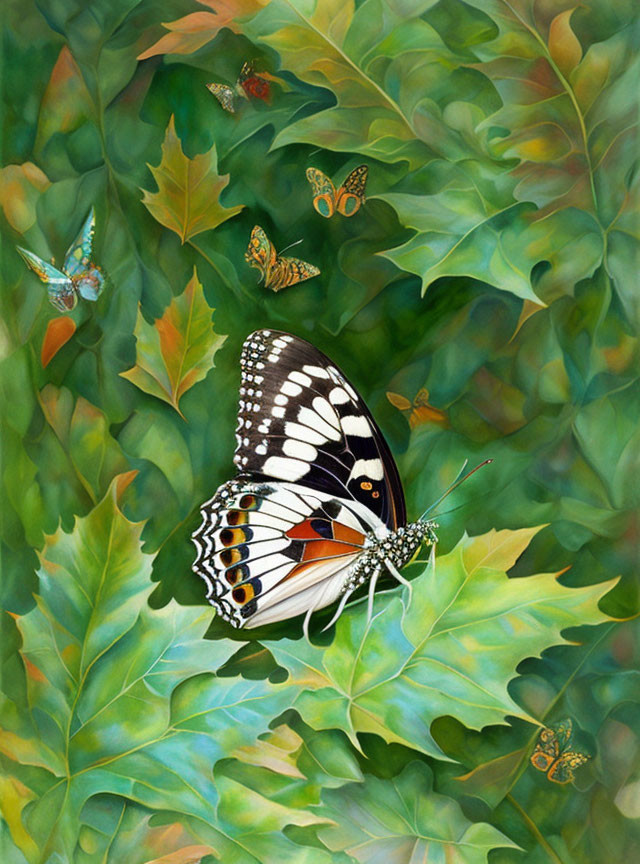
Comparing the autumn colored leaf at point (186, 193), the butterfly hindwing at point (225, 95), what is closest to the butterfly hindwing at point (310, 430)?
the autumn colored leaf at point (186, 193)

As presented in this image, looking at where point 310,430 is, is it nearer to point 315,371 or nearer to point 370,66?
point 315,371

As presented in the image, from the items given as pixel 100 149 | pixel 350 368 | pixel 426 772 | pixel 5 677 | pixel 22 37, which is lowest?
pixel 426 772

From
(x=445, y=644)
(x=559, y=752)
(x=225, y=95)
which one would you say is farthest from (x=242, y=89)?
(x=559, y=752)

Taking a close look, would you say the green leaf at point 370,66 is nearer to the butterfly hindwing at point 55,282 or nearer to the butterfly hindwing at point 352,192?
the butterfly hindwing at point 352,192

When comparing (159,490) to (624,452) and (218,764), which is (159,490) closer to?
(218,764)

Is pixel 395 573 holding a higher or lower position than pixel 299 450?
lower

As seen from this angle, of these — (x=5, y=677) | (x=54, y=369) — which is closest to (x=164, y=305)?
(x=54, y=369)

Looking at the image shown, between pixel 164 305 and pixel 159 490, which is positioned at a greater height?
pixel 164 305
